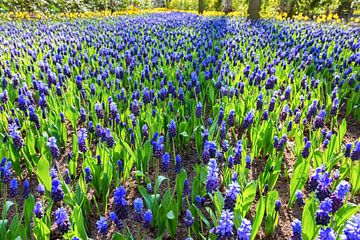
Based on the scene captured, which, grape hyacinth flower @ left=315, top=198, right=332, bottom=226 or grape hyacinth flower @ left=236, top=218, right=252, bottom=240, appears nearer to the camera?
grape hyacinth flower @ left=236, top=218, right=252, bottom=240

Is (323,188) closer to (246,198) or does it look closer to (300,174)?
(246,198)

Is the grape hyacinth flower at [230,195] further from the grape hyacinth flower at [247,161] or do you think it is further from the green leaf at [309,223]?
the grape hyacinth flower at [247,161]

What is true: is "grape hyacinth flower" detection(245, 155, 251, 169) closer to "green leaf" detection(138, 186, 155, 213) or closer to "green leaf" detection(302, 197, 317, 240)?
"green leaf" detection(302, 197, 317, 240)

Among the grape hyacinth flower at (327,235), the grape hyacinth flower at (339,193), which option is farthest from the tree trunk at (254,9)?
the grape hyacinth flower at (327,235)

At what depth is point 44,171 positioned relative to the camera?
9.19 feet

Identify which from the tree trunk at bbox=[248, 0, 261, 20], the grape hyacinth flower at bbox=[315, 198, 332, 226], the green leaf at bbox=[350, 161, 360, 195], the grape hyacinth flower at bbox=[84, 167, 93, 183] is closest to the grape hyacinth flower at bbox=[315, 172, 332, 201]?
the grape hyacinth flower at bbox=[315, 198, 332, 226]

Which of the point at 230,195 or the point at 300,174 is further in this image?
the point at 300,174

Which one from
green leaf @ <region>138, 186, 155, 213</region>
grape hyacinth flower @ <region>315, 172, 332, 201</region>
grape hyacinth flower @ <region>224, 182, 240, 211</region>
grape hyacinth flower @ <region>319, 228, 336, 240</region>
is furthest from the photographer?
green leaf @ <region>138, 186, 155, 213</region>

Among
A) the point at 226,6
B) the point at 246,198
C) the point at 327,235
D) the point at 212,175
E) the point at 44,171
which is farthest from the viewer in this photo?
the point at 226,6

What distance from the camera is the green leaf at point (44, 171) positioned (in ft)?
9.10

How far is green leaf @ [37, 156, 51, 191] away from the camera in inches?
109

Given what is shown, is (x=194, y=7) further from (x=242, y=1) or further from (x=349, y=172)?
(x=349, y=172)

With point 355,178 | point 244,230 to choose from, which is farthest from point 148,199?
point 355,178

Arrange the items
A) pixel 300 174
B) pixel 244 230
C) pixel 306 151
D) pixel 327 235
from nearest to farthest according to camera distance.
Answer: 1. pixel 327 235
2. pixel 244 230
3. pixel 300 174
4. pixel 306 151
